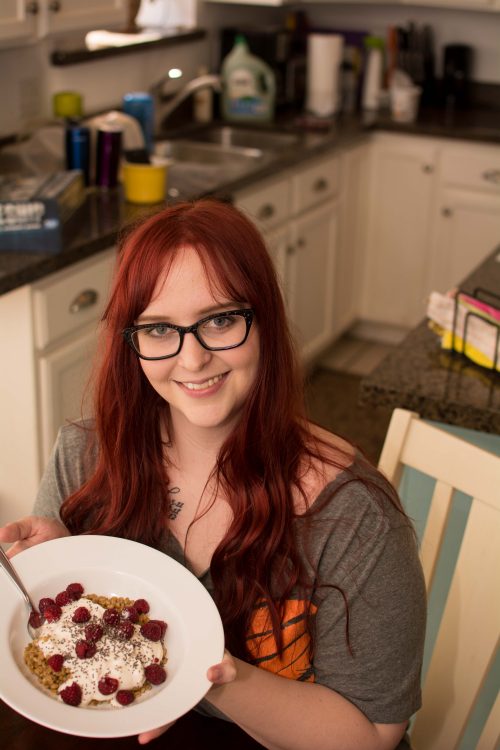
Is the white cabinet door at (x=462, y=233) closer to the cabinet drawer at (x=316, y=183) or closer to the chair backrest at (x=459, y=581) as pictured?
the cabinet drawer at (x=316, y=183)

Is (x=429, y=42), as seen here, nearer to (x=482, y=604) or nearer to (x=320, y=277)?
(x=320, y=277)

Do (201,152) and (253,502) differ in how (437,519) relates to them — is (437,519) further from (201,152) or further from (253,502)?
(201,152)

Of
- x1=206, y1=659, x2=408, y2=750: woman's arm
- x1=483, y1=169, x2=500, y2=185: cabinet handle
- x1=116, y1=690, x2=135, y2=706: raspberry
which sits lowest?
x1=483, y1=169, x2=500, y2=185: cabinet handle

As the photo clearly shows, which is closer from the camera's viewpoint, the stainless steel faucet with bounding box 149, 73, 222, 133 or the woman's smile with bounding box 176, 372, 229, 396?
the woman's smile with bounding box 176, 372, 229, 396

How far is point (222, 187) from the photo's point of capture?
2.80m

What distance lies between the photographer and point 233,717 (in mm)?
1063

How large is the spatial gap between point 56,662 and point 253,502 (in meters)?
0.32

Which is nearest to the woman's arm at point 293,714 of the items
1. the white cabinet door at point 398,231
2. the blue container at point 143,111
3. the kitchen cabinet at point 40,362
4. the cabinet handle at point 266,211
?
the kitchen cabinet at point 40,362

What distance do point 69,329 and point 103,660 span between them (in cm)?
133

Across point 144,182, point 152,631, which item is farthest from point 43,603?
point 144,182

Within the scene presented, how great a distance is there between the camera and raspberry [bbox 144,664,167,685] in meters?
1.00

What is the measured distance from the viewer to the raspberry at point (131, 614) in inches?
42.3

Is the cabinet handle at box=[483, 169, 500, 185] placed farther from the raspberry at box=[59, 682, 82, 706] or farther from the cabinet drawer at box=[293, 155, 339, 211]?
the raspberry at box=[59, 682, 82, 706]

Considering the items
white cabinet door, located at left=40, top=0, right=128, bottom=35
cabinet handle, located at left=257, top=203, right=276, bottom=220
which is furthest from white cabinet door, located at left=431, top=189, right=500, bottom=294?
white cabinet door, located at left=40, top=0, right=128, bottom=35
